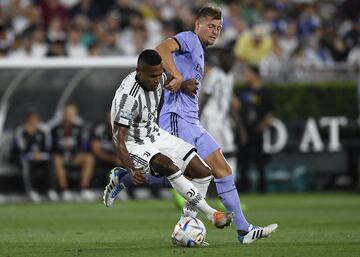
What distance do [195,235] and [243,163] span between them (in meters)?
11.9

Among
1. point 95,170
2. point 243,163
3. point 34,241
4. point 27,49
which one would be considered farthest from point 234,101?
point 34,241

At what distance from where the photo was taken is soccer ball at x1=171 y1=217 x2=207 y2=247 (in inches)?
430

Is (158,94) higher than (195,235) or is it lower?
higher

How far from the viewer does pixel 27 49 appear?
23297 mm

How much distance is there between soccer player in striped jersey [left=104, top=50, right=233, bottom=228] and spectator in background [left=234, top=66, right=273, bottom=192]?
35.7ft

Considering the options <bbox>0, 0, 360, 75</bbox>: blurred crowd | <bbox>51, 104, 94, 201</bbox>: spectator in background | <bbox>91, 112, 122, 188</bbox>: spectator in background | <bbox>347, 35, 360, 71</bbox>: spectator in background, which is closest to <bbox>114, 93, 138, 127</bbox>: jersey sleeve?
<bbox>51, 104, 94, 201</bbox>: spectator in background

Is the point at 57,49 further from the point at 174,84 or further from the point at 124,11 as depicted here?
the point at 174,84

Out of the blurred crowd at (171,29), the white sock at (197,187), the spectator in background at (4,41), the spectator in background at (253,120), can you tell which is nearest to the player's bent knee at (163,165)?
the white sock at (197,187)

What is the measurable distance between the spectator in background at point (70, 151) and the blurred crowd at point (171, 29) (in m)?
2.03

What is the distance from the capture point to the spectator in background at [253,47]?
2425cm

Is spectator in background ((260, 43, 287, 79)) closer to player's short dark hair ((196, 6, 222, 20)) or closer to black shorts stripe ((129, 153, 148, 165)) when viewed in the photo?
→ player's short dark hair ((196, 6, 222, 20))

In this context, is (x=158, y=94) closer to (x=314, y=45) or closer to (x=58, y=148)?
(x=58, y=148)

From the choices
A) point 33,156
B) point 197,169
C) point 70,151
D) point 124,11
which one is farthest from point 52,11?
point 197,169

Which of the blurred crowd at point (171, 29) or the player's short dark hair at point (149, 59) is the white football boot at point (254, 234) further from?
the blurred crowd at point (171, 29)
